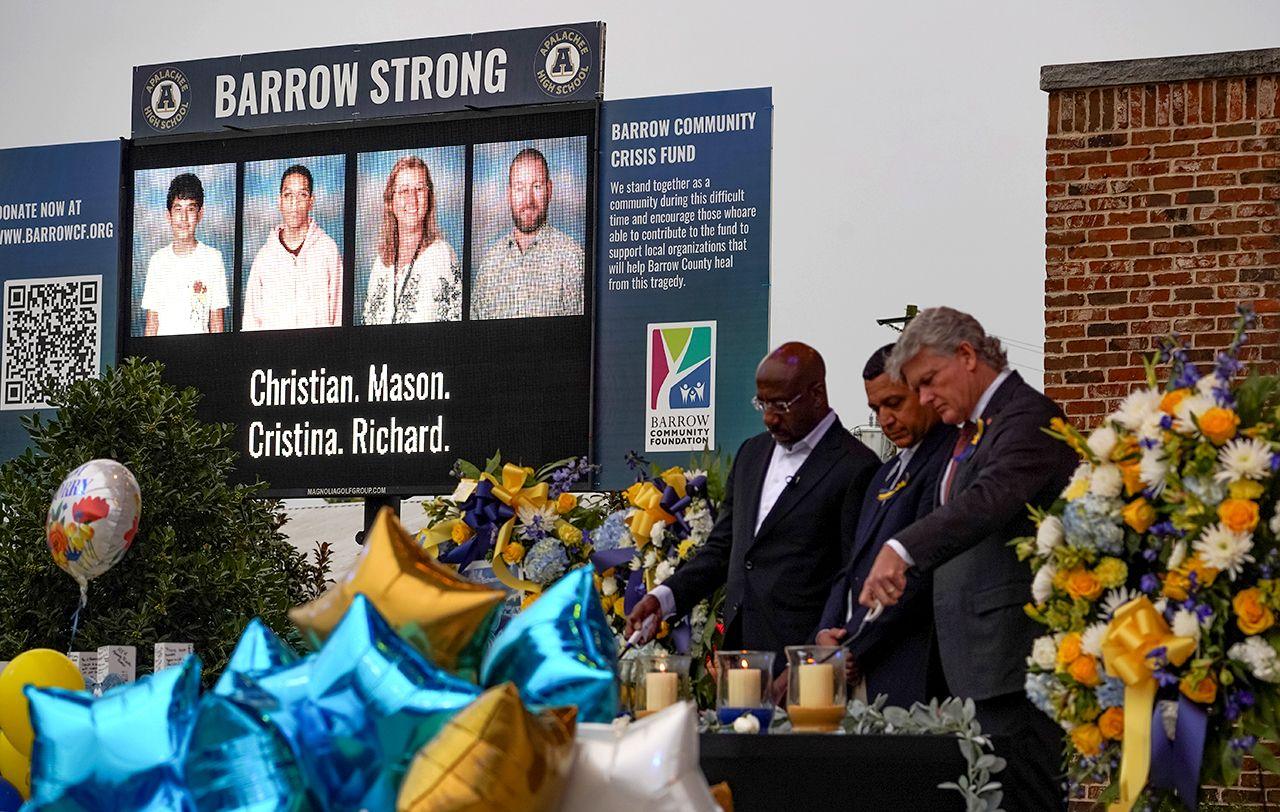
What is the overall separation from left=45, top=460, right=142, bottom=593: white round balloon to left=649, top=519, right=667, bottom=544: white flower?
2.15m

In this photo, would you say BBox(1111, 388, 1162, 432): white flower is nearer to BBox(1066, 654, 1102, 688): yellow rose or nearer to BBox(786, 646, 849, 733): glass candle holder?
BBox(1066, 654, 1102, 688): yellow rose

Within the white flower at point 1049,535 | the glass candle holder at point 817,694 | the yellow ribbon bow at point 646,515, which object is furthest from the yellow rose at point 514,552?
the glass candle holder at point 817,694

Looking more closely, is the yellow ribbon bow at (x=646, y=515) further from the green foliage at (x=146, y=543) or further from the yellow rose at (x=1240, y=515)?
the green foliage at (x=146, y=543)

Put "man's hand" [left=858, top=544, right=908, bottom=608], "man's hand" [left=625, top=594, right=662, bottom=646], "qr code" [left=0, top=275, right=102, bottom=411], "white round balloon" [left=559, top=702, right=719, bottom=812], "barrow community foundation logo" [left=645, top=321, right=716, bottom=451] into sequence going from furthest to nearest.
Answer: "qr code" [left=0, top=275, right=102, bottom=411] < "barrow community foundation logo" [left=645, top=321, right=716, bottom=451] < "man's hand" [left=625, top=594, right=662, bottom=646] < "man's hand" [left=858, top=544, right=908, bottom=608] < "white round balloon" [left=559, top=702, right=719, bottom=812]

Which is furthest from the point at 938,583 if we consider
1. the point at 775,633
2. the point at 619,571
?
the point at 619,571

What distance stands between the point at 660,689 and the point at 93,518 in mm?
3589

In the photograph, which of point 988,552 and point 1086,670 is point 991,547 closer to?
point 988,552

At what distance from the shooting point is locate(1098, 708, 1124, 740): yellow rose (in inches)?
88.2

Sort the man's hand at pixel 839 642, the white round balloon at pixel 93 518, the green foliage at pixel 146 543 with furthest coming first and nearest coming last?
the green foliage at pixel 146 543 → the white round balloon at pixel 93 518 → the man's hand at pixel 839 642

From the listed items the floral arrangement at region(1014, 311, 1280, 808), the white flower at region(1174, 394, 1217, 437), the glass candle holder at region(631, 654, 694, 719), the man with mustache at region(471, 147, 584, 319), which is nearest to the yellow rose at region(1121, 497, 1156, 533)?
the floral arrangement at region(1014, 311, 1280, 808)

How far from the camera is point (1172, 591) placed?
2.17 m

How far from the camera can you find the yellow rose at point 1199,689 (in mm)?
2117

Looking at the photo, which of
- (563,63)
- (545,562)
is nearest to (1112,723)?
(545,562)

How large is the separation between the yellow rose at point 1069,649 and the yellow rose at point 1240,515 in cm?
26
